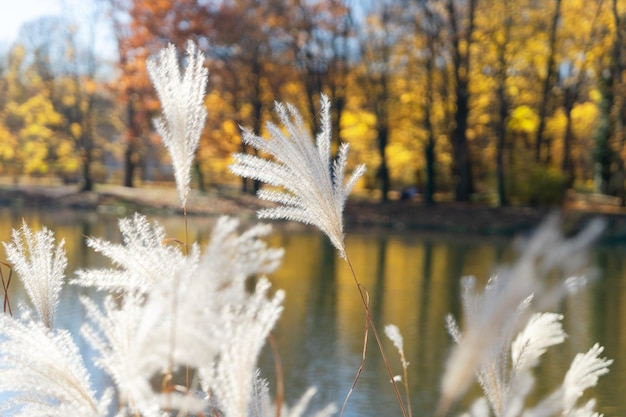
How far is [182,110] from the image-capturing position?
1.77 meters

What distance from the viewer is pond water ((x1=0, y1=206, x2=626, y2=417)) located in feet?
23.7

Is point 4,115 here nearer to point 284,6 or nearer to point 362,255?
point 284,6

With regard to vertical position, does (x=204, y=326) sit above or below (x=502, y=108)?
below

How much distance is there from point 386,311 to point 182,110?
927cm

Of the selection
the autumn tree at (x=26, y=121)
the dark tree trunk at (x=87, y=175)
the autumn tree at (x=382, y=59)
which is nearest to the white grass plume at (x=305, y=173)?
the autumn tree at (x=382, y=59)

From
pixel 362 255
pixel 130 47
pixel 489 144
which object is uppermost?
pixel 130 47

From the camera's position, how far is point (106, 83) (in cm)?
3128

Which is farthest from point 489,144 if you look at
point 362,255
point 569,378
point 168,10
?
point 569,378

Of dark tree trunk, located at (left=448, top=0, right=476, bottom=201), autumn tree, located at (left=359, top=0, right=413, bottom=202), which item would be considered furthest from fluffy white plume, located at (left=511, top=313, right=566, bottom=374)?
autumn tree, located at (left=359, top=0, right=413, bottom=202)

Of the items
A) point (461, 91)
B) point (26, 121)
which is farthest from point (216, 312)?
point (26, 121)

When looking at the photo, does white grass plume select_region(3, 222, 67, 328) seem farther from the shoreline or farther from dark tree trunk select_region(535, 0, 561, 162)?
dark tree trunk select_region(535, 0, 561, 162)

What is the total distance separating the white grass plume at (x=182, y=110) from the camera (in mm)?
1763

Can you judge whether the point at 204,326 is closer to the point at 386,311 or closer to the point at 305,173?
the point at 305,173

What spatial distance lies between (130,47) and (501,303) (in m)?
30.2
